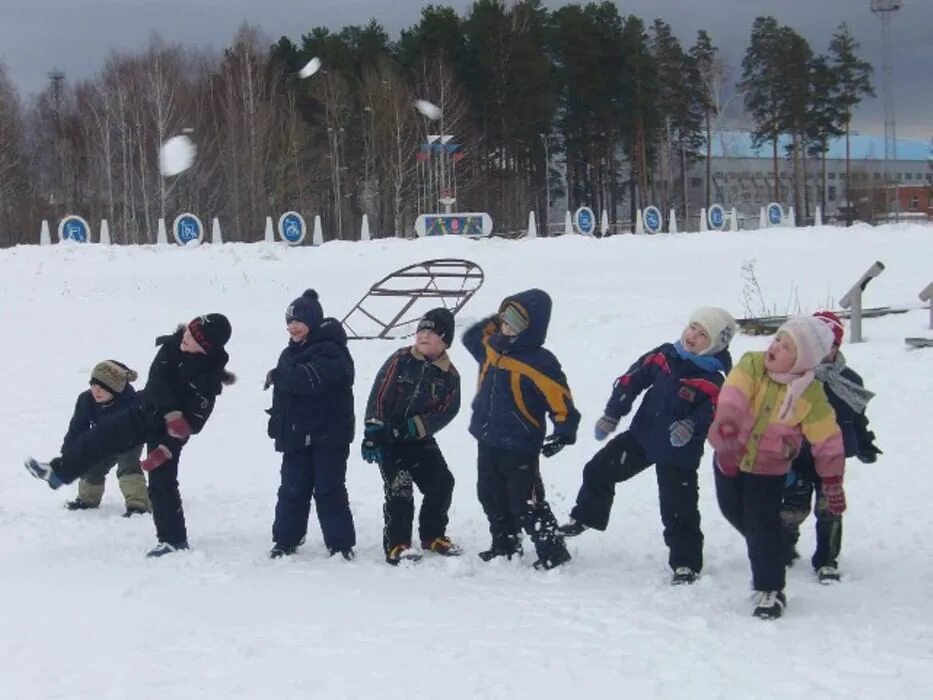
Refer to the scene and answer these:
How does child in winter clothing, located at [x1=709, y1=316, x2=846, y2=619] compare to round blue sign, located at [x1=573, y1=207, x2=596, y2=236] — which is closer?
child in winter clothing, located at [x1=709, y1=316, x2=846, y2=619]

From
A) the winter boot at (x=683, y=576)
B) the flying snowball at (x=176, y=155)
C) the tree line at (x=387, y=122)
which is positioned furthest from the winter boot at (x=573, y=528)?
the flying snowball at (x=176, y=155)

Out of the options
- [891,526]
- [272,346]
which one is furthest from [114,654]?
[272,346]

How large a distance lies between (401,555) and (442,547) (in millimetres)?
291

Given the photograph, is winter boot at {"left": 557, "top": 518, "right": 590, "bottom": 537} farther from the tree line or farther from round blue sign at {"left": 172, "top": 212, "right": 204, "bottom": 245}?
the tree line

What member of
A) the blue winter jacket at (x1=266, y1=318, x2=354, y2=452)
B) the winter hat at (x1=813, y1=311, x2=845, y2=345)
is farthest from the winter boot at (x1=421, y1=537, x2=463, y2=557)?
the winter hat at (x1=813, y1=311, x2=845, y2=345)

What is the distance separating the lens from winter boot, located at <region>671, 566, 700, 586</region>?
5.70 metres

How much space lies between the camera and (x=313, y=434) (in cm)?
634

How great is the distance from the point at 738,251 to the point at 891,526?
2033cm

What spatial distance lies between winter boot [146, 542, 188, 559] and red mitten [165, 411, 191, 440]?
0.63 metres

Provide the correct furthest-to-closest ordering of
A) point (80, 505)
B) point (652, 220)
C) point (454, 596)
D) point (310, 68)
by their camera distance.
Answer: point (310, 68)
point (652, 220)
point (80, 505)
point (454, 596)

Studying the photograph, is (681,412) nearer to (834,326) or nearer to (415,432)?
(834,326)

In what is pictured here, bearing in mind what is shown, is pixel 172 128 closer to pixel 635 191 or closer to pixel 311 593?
pixel 635 191

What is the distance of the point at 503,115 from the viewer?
47.5 meters

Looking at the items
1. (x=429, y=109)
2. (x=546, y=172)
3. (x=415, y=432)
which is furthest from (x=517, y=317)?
(x=546, y=172)
